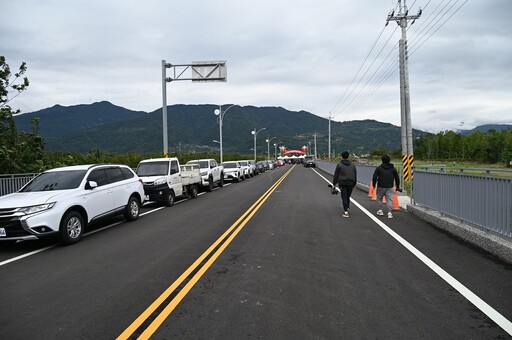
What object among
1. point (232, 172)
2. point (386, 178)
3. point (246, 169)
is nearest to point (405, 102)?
point (386, 178)

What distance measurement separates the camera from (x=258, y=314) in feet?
13.5

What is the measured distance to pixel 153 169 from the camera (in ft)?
50.7

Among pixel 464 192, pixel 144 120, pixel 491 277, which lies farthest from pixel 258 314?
pixel 144 120

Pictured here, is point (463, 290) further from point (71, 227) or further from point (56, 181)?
point (56, 181)

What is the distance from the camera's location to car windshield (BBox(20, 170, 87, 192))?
345 inches

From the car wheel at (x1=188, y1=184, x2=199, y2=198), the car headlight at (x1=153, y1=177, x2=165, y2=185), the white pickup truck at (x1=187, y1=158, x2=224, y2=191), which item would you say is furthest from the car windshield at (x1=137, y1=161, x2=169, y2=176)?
the white pickup truck at (x1=187, y1=158, x2=224, y2=191)

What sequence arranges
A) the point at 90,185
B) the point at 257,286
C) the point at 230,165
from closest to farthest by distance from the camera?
the point at 257,286, the point at 90,185, the point at 230,165

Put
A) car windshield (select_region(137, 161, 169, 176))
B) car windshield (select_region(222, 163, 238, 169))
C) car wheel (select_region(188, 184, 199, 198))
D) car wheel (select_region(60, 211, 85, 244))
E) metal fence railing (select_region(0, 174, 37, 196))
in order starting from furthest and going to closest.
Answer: car windshield (select_region(222, 163, 238, 169)) → car wheel (select_region(188, 184, 199, 198)) → car windshield (select_region(137, 161, 169, 176)) → metal fence railing (select_region(0, 174, 37, 196)) → car wheel (select_region(60, 211, 85, 244))

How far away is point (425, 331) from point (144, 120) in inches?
7038

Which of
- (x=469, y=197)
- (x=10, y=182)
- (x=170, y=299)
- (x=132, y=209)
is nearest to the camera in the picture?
(x=170, y=299)

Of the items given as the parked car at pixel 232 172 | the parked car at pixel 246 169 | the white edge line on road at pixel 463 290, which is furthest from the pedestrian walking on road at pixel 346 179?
the parked car at pixel 246 169

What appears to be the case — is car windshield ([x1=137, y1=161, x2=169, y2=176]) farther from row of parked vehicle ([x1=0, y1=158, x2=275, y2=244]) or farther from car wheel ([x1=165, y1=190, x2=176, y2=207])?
row of parked vehicle ([x1=0, y1=158, x2=275, y2=244])

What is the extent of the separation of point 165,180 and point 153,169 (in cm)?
115

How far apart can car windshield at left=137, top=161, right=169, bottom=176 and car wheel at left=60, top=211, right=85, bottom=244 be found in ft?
21.9
